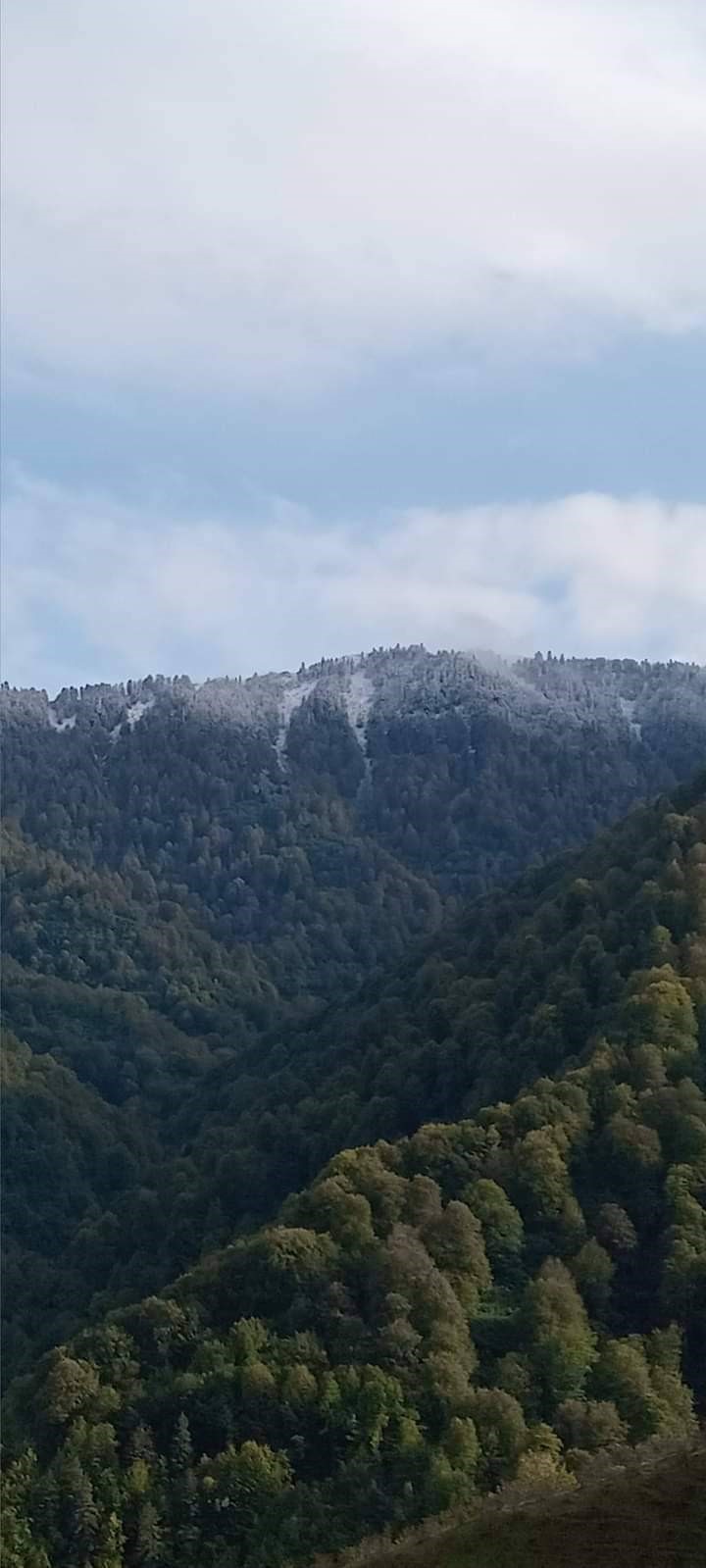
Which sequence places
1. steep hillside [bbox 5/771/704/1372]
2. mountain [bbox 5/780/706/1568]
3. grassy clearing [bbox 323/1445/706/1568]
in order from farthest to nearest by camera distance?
1. steep hillside [bbox 5/771/704/1372]
2. mountain [bbox 5/780/706/1568]
3. grassy clearing [bbox 323/1445/706/1568]

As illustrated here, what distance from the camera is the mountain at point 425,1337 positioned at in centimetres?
8594

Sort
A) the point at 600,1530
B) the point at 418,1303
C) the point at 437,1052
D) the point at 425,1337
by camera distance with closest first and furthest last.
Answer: the point at 600,1530 → the point at 425,1337 → the point at 418,1303 → the point at 437,1052

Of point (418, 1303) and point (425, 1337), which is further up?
point (418, 1303)

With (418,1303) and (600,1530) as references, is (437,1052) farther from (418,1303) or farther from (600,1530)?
(600,1530)

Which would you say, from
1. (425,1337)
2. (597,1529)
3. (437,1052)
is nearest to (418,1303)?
(425,1337)

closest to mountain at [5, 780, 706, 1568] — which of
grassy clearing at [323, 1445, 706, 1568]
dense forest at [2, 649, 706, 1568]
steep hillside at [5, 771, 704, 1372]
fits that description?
dense forest at [2, 649, 706, 1568]

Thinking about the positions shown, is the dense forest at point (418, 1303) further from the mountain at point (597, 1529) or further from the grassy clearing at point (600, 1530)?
the grassy clearing at point (600, 1530)

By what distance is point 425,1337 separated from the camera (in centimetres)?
9538

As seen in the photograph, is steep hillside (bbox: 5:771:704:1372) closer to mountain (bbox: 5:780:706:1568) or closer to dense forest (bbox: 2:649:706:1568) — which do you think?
dense forest (bbox: 2:649:706:1568)

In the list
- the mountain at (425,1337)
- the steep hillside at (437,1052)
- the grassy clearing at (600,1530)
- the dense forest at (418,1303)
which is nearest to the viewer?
the grassy clearing at (600,1530)

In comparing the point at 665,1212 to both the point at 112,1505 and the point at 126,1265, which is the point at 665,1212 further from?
→ the point at 126,1265

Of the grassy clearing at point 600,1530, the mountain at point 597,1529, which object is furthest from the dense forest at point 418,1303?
the grassy clearing at point 600,1530

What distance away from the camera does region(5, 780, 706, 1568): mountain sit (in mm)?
85938

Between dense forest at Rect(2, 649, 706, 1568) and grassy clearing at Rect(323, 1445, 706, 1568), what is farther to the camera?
dense forest at Rect(2, 649, 706, 1568)
